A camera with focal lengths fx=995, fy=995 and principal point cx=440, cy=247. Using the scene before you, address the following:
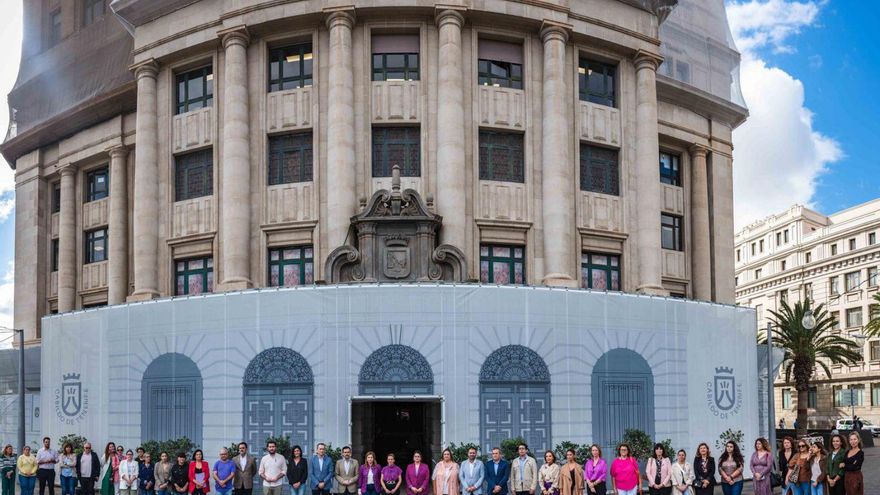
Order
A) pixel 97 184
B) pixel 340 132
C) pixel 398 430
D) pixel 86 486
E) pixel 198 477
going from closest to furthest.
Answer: pixel 198 477 → pixel 86 486 → pixel 398 430 → pixel 340 132 → pixel 97 184

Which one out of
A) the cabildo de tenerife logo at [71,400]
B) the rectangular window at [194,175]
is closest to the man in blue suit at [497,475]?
the cabildo de tenerife logo at [71,400]

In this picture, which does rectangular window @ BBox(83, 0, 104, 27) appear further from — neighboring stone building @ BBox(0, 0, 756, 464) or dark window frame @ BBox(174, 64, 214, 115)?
dark window frame @ BBox(174, 64, 214, 115)

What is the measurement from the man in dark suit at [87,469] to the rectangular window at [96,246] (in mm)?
17877

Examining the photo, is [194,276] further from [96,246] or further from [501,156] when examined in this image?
[501,156]

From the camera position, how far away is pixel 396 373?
24328 millimetres

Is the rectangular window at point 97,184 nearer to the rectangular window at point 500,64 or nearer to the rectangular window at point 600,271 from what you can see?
the rectangular window at point 500,64

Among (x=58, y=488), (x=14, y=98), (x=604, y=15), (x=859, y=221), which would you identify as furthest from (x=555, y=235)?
(x=859, y=221)

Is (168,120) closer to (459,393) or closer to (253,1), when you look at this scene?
(253,1)

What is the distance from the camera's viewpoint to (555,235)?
31.3 metres

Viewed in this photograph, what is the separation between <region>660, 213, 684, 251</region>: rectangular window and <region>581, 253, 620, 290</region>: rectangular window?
215 inches

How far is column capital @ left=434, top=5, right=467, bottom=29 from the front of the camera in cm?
3108

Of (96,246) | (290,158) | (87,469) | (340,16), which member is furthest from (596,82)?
(96,246)

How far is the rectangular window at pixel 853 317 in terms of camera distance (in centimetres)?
8156

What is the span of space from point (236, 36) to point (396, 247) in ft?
29.7
